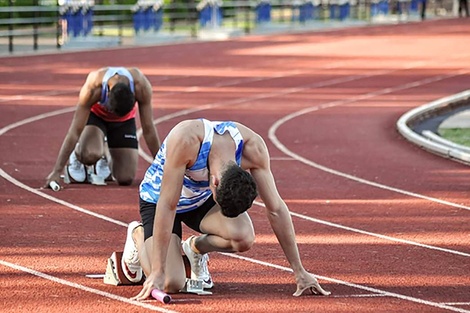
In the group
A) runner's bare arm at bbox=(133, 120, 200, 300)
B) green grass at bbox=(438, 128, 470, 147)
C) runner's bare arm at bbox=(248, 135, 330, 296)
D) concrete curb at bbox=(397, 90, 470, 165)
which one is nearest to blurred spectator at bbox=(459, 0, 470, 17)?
concrete curb at bbox=(397, 90, 470, 165)

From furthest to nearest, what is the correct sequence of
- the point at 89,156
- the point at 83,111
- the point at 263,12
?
the point at 263,12 → the point at 89,156 → the point at 83,111

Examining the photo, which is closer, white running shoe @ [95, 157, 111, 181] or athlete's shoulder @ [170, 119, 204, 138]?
athlete's shoulder @ [170, 119, 204, 138]

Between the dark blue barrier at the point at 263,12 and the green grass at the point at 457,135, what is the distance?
1170 inches

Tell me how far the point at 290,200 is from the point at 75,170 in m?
2.24

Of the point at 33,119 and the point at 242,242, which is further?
the point at 33,119

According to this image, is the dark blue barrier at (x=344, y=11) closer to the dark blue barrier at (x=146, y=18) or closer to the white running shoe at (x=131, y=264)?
the dark blue barrier at (x=146, y=18)

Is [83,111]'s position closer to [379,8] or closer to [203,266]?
[203,266]

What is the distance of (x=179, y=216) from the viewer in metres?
7.72

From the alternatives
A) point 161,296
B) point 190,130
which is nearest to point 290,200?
point 190,130

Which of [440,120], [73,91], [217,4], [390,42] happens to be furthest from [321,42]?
[440,120]

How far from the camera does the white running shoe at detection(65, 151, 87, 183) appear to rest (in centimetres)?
1202

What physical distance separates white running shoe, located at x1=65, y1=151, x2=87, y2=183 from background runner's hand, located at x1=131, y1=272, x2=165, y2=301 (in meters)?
4.93

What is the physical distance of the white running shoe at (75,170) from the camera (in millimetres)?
12016

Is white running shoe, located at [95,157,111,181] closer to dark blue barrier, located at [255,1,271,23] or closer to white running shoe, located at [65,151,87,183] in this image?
white running shoe, located at [65,151,87,183]
